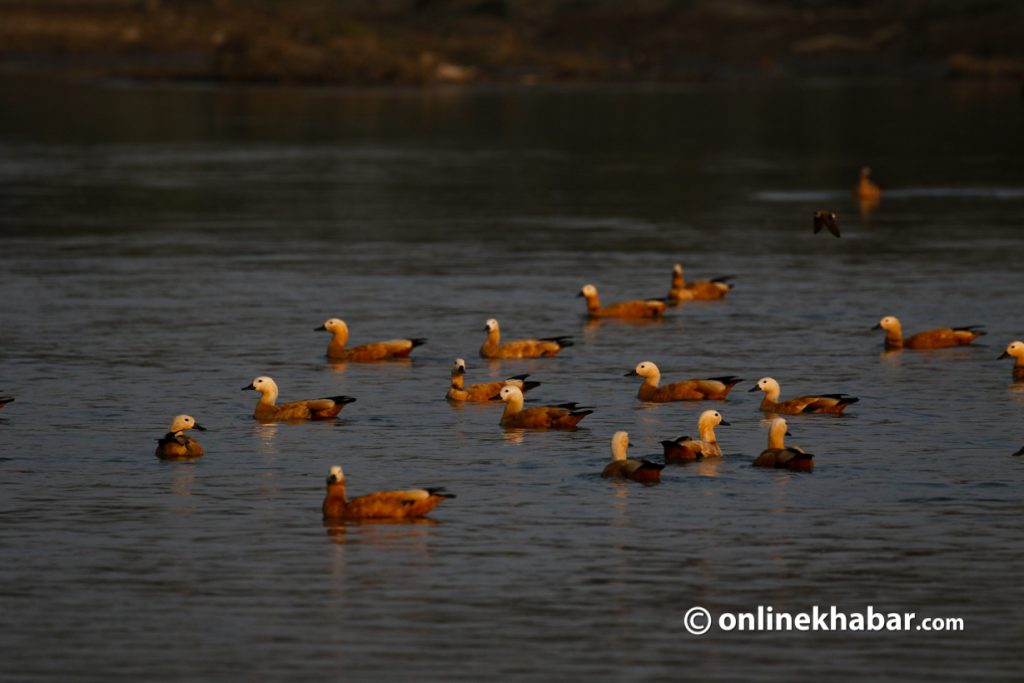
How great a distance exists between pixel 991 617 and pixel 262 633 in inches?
253

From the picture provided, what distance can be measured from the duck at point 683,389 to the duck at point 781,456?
4.19 meters

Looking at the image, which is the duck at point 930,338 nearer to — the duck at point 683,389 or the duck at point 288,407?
the duck at point 683,389

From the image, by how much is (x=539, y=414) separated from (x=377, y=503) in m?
5.46

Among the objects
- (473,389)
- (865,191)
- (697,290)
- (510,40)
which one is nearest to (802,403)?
(473,389)

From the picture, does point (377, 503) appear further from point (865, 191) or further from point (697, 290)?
point (865, 191)

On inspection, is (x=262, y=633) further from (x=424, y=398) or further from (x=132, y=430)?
(x=424, y=398)

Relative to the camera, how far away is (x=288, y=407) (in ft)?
93.0

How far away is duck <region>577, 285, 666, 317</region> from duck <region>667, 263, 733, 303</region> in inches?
54.8

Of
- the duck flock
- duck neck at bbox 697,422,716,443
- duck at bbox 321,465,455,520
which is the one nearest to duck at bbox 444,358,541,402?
the duck flock

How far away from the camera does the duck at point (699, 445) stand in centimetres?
2505

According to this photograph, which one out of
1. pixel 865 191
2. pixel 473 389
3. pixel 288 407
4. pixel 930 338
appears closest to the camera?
pixel 288 407

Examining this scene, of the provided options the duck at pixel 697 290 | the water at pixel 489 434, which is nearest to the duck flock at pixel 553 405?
the water at pixel 489 434

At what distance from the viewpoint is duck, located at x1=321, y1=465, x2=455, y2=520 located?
22266mm

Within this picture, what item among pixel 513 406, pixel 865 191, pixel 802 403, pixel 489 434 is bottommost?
pixel 489 434
